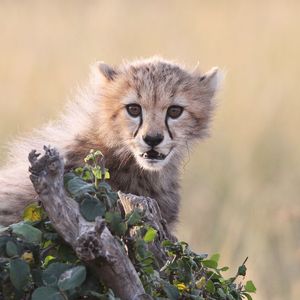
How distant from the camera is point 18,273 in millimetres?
2188

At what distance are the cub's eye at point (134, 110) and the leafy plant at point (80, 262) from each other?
1610 mm

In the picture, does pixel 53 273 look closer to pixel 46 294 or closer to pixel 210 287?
pixel 46 294

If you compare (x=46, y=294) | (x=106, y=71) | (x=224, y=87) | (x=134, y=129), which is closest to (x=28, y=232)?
(x=46, y=294)

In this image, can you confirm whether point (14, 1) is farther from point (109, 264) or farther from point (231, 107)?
point (109, 264)

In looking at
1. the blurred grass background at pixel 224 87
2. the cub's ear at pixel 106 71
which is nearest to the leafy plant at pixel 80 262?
the cub's ear at pixel 106 71

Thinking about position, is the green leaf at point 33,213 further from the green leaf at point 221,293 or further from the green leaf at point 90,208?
the green leaf at point 221,293

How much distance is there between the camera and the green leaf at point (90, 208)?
2.28m

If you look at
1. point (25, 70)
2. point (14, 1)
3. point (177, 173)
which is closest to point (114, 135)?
point (177, 173)

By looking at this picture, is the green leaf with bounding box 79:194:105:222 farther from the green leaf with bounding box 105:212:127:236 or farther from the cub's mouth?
the cub's mouth

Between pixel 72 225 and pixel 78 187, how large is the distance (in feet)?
0.41

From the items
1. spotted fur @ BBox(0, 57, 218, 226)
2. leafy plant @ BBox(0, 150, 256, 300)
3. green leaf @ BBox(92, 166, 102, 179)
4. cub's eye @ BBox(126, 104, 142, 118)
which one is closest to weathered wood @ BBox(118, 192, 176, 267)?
leafy plant @ BBox(0, 150, 256, 300)

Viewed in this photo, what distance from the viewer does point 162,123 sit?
4.09m

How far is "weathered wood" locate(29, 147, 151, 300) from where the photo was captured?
7.17 feet

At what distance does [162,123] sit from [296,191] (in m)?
2.65
